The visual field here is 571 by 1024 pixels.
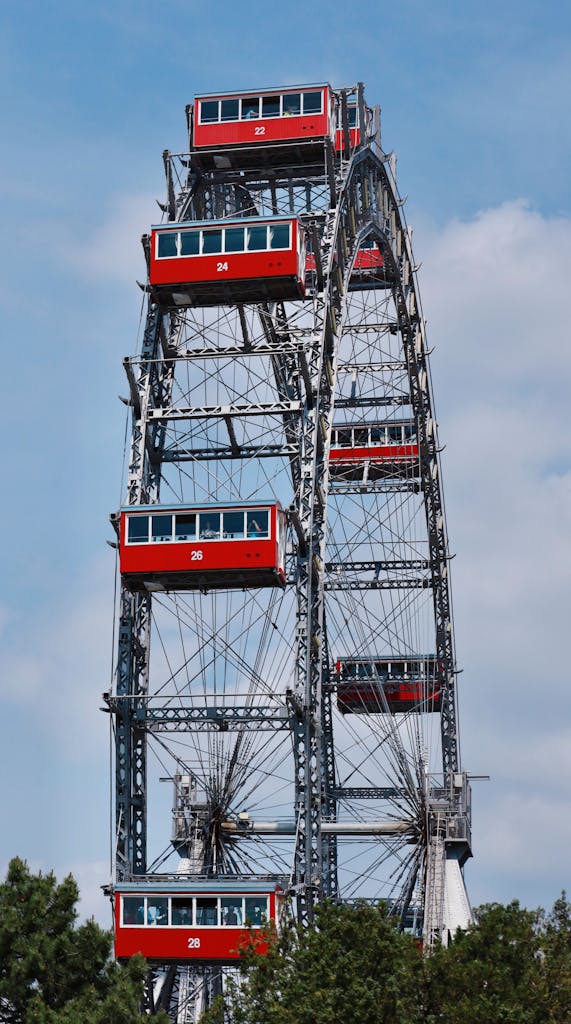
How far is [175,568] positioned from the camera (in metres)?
60.9

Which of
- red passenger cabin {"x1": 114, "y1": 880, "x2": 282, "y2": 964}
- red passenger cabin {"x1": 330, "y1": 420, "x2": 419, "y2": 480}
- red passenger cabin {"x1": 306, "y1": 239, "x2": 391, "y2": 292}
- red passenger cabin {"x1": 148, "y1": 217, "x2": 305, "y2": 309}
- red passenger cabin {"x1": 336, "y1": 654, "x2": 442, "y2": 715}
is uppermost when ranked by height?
red passenger cabin {"x1": 306, "y1": 239, "x2": 391, "y2": 292}

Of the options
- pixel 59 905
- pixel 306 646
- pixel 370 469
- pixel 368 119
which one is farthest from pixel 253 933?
pixel 370 469

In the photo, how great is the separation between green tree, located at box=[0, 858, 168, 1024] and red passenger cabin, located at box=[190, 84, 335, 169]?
3311 centimetres

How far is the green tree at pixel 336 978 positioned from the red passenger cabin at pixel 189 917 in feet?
29.1

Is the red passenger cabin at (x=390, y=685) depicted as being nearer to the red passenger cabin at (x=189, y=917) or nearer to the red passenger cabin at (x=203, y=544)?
the red passenger cabin at (x=203, y=544)

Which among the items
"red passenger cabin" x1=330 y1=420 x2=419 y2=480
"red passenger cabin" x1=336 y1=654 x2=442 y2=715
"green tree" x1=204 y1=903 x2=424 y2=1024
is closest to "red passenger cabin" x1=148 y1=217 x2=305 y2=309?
"green tree" x1=204 y1=903 x2=424 y2=1024

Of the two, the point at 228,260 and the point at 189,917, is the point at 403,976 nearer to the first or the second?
the point at 189,917

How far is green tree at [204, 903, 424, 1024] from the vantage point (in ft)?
149

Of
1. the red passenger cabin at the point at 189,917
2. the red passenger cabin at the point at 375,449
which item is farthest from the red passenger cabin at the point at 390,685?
the red passenger cabin at the point at 189,917

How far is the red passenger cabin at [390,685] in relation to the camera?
94.3 meters

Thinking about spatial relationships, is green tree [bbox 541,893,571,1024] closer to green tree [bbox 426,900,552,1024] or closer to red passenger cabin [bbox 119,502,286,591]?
green tree [bbox 426,900,552,1024]

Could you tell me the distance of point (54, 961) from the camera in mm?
47688

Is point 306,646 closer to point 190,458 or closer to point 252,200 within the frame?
point 190,458

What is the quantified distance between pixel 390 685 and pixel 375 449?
12746mm
